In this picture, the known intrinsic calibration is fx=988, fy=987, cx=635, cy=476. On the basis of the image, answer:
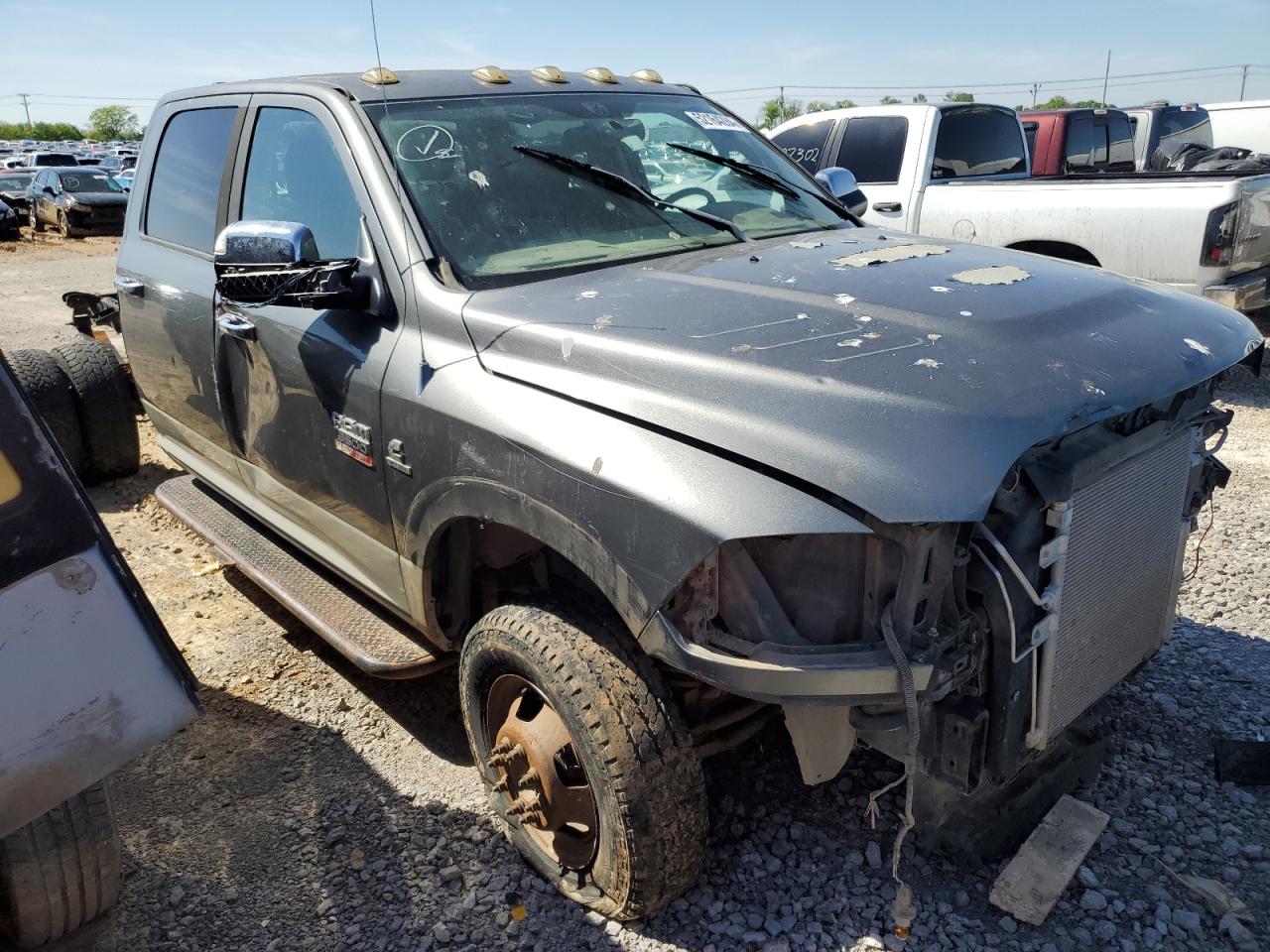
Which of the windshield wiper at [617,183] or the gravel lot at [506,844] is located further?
the windshield wiper at [617,183]

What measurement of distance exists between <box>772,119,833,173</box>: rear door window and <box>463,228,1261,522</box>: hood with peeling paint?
5835 millimetres

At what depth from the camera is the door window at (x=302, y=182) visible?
9.89 feet

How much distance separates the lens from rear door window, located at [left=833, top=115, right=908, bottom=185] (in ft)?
26.1

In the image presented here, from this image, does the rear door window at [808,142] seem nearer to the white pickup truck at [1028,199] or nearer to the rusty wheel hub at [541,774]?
the white pickup truck at [1028,199]

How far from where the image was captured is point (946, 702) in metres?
2.11

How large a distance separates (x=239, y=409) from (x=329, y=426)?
76cm

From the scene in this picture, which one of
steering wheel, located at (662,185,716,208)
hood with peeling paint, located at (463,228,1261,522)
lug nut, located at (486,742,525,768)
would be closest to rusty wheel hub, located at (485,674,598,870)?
lug nut, located at (486,742,525,768)

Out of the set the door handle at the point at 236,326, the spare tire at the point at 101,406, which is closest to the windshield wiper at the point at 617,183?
the door handle at the point at 236,326

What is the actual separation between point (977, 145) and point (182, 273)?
22.1 ft

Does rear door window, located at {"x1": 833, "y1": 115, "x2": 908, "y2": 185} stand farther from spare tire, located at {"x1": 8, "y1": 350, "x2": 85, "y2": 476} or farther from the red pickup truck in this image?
spare tire, located at {"x1": 8, "y1": 350, "x2": 85, "y2": 476}

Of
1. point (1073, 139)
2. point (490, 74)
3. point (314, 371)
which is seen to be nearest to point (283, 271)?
point (314, 371)

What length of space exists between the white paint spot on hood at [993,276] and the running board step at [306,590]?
1.86 metres

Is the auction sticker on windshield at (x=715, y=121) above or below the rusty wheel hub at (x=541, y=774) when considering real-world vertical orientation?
above

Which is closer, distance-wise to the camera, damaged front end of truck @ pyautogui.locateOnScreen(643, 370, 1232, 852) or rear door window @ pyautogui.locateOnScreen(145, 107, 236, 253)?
damaged front end of truck @ pyautogui.locateOnScreen(643, 370, 1232, 852)
